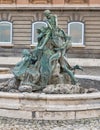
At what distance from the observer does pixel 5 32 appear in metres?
26.1

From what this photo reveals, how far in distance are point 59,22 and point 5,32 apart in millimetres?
3583

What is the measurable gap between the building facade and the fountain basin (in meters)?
17.1

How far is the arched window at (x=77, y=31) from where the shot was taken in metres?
25.5

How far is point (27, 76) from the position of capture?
9469mm

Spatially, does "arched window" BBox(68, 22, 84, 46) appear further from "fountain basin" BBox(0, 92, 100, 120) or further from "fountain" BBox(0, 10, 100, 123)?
"fountain basin" BBox(0, 92, 100, 120)

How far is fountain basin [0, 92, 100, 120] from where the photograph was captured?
7.85 metres

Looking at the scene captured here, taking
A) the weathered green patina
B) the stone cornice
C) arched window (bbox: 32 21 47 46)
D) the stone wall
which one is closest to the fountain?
the weathered green patina

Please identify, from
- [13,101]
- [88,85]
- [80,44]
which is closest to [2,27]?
[80,44]

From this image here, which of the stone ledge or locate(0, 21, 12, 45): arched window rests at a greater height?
locate(0, 21, 12, 45): arched window

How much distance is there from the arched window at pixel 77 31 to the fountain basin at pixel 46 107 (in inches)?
694

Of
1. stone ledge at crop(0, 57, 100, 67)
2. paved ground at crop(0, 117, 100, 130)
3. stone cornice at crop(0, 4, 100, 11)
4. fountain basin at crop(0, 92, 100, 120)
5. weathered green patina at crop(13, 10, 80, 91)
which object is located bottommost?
stone ledge at crop(0, 57, 100, 67)

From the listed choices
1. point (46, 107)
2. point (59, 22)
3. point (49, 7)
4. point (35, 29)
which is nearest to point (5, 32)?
point (35, 29)

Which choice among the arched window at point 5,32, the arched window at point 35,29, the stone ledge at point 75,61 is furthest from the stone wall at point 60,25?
the stone ledge at point 75,61

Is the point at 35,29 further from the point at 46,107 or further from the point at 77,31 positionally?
the point at 46,107
